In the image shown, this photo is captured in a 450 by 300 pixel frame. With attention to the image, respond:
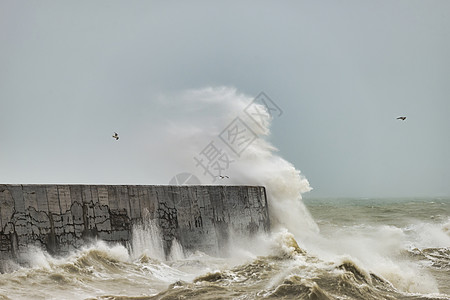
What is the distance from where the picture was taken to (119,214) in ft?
25.1

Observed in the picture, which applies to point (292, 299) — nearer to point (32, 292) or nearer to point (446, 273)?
point (32, 292)

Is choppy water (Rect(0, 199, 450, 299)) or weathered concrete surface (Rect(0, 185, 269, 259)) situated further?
weathered concrete surface (Rect(0, 185, 269, 259))

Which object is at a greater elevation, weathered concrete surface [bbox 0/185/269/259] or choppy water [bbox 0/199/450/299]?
weathered concrete surface [bbox 0/185/269/259]

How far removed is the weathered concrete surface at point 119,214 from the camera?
632 cm

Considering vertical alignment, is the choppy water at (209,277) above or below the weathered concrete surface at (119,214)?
below

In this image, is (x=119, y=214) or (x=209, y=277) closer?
(x=209, y=277)

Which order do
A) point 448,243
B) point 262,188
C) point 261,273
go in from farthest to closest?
1. point 448,243
2. point 262,188
3. point 261,273

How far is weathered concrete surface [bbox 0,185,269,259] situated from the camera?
632cm

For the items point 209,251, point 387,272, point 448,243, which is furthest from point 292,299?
point 448,243

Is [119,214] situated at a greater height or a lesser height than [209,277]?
greater

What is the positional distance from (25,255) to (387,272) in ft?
16.3

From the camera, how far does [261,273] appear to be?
6852 millimetres

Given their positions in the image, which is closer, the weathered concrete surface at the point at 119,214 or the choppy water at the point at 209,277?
the choppy water at the point at 209,277

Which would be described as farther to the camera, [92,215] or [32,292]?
[92,215]
